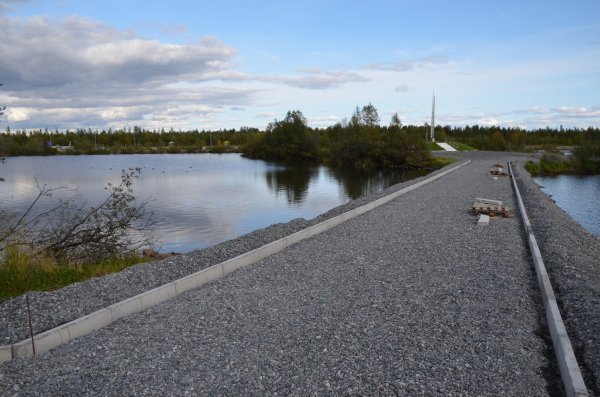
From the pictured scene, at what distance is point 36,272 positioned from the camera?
8.42 meters

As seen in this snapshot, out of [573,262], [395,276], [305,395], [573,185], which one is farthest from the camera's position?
[573,185]

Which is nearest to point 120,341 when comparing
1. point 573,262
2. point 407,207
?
point 573,262

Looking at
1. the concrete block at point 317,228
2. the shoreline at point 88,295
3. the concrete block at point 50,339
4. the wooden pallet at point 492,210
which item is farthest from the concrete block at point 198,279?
the wooden pallet at point 492,210

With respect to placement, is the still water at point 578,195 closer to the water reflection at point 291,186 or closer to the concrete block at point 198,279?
the water reflection at point 291,186

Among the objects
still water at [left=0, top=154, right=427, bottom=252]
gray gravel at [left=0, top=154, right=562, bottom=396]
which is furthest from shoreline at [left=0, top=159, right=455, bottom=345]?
still water at [left=0, top=154, right=427, bottom=252]

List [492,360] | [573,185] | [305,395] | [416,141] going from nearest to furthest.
→ [305,395], [492,360], [573,185], [416,141]

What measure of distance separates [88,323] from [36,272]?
3.84 metres

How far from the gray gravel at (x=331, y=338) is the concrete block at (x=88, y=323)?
129 mm

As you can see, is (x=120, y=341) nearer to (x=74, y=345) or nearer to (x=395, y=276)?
(x=74, y=345)

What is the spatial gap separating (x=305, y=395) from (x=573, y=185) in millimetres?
33847

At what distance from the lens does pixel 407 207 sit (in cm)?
1468

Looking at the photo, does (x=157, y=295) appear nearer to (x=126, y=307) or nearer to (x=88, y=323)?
(x=126, y=307)

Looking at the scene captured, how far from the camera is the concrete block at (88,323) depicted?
16.9ft

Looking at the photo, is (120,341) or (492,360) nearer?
(492,360)
